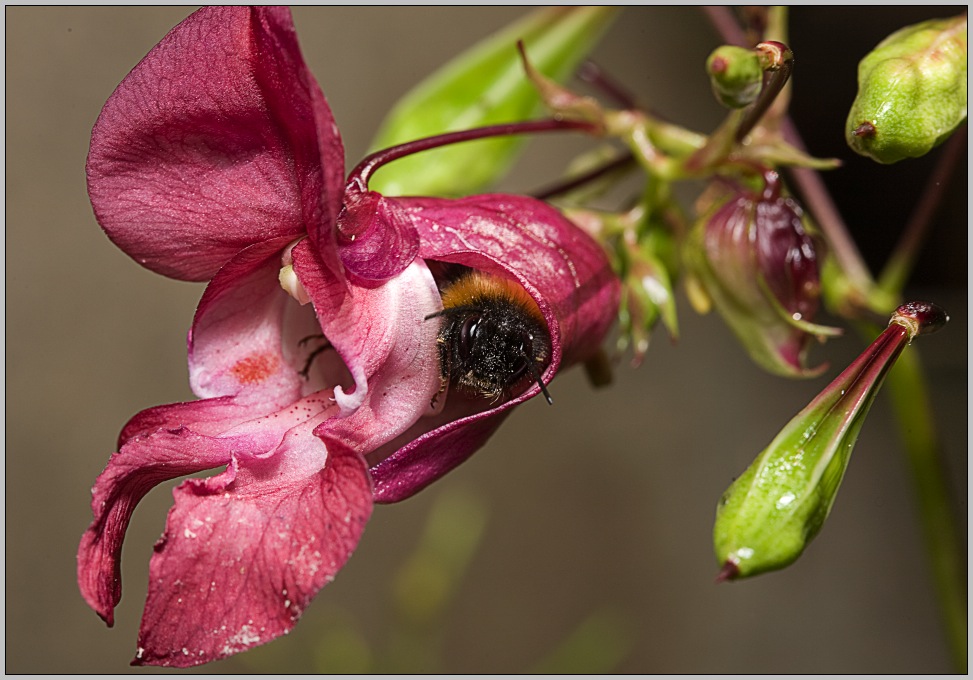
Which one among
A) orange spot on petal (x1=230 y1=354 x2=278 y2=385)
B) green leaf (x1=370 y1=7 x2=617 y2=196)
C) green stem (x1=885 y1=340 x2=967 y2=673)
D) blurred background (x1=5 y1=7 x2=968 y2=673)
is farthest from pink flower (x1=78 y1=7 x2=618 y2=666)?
blurred background (x1=5 y1=7 x2=968 y2=673)

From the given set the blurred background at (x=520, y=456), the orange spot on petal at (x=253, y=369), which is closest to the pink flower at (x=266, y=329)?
the orange spot on petal at (x=253, y=369)

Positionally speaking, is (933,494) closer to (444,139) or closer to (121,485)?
(444,139)

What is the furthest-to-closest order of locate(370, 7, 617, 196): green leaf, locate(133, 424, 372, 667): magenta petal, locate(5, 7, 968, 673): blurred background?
locate(5, 7, 968, 673): blurred background, locate(370, 7, 617, 196): green leaf, locate(133, 424, 372, 667): magenta petal

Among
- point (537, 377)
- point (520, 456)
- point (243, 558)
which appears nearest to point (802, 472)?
point (537, 377)

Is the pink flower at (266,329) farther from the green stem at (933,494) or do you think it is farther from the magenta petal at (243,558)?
the green stem at (933,494)

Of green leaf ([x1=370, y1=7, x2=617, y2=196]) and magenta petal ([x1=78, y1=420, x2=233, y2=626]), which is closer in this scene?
magenta petal ([x1=78, y1=420, x2=233, y2=626])

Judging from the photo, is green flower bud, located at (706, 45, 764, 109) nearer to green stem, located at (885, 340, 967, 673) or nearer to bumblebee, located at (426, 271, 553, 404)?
bumblebee, located at (426, 271, 553, 404)
